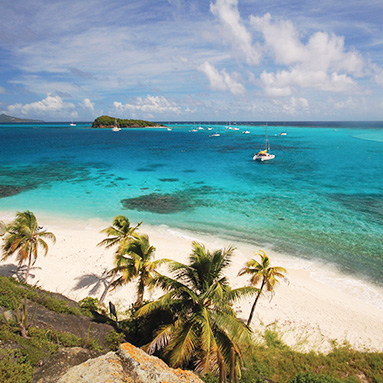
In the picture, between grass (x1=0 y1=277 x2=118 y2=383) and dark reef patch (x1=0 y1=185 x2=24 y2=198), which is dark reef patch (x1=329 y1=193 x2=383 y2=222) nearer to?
grass (x1=0 y1=277 x2=118 y2=383)

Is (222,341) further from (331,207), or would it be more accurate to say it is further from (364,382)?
(331,207)

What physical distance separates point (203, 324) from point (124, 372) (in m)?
3.62

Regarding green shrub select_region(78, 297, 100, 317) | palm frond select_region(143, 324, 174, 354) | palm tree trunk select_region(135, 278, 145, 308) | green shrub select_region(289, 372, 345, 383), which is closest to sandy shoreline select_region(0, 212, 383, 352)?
green shrub select_region(78, 297, 100, 317)

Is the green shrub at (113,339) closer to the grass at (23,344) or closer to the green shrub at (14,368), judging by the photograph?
the grass at (23,344)

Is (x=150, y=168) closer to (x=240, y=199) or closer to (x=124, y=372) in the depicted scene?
(x=240, y=199)

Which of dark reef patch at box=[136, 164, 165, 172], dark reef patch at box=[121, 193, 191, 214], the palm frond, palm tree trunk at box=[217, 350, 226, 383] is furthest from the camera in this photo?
dark reef patch at box=[136, 164, 165, 172]

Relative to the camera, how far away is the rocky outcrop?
6879 millimetres

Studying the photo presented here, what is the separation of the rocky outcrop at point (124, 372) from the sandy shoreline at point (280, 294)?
1123 cm

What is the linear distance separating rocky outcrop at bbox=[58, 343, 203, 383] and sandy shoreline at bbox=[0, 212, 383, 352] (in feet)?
36.8

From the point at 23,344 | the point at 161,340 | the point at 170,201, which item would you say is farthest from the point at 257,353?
the point at 170,201

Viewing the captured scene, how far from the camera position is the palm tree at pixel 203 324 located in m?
9.72

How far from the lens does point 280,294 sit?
20.6 m

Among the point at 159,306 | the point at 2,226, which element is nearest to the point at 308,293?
the point at 159,306

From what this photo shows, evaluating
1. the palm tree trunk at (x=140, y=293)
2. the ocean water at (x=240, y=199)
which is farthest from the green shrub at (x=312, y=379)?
the ocean water at (x=240, y=199)
